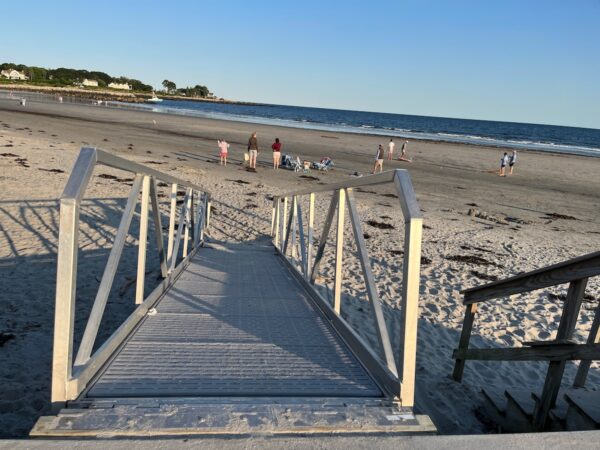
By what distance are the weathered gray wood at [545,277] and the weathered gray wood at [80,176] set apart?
2434 millimetres

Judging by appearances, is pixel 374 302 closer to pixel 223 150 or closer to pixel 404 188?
pixel 404 188

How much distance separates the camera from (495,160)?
28484mm

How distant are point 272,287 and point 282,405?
2.89m

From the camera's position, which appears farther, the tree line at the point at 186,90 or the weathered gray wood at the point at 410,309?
the tree line at the point at 186,90

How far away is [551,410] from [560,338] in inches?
18.0

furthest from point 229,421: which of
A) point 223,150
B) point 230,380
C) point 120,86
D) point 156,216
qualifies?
point 120,86

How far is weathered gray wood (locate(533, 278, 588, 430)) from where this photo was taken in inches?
102

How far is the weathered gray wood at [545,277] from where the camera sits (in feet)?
7.90

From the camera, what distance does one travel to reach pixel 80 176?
5.86 ft

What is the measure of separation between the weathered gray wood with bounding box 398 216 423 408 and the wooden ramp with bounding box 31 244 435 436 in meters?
0.13

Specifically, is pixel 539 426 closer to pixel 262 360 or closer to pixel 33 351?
pixel 262 360

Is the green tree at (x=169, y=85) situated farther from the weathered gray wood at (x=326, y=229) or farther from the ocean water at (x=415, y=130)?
the weathered gray wood at (x=326, y=229)

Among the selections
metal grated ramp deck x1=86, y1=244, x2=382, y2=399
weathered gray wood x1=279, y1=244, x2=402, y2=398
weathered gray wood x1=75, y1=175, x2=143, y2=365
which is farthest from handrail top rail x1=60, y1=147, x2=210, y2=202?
weathered gray wood x1=279, y1=244, x2=402, y2=398

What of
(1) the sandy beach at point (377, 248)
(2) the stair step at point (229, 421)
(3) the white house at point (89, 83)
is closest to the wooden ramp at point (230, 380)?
(2) the stair step at point (229, 421)
